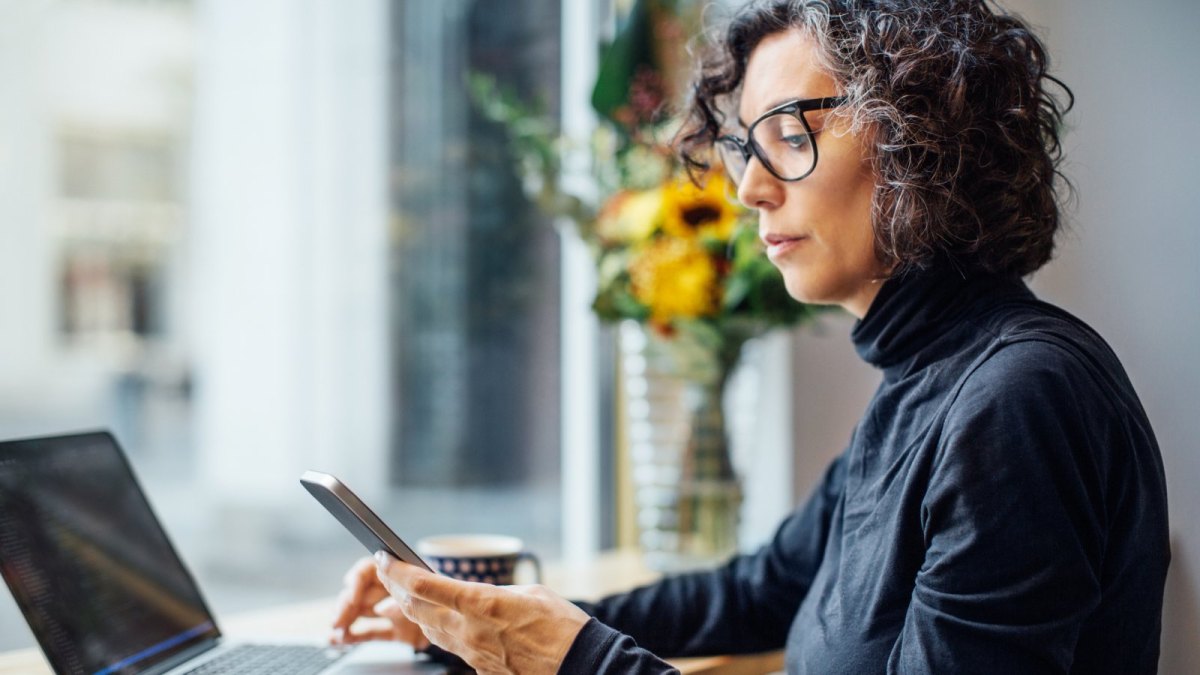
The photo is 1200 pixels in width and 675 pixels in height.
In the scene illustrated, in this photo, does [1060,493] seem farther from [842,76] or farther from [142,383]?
[142,383]

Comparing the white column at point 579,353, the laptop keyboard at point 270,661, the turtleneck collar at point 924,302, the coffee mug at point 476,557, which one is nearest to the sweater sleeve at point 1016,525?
the turtleneck collar at point 924,302

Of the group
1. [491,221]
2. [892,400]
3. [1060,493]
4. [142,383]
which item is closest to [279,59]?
[491,221]

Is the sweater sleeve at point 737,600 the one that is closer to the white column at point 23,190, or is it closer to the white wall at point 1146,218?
the white wall at point 1146,218

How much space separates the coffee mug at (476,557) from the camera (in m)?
1.07

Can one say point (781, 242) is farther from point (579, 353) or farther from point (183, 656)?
point (579, 353)

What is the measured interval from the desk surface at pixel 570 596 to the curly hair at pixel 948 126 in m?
0.49

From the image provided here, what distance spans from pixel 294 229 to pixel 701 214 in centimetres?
94

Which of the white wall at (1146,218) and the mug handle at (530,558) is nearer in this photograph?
the white wall at (1146,218)

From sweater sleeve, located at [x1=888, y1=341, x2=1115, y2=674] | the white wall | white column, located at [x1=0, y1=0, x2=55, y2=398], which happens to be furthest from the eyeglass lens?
white column, located at [x1=0, y1=0, x2=55, y2=398]

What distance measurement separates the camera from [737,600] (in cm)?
114

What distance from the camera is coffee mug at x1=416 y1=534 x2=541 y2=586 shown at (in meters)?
1.07

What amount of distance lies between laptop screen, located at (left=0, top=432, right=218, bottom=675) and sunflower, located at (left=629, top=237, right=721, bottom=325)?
2.15ft

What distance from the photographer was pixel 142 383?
2.30 m

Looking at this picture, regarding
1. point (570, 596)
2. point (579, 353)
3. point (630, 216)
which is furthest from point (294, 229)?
point (570, 596)
